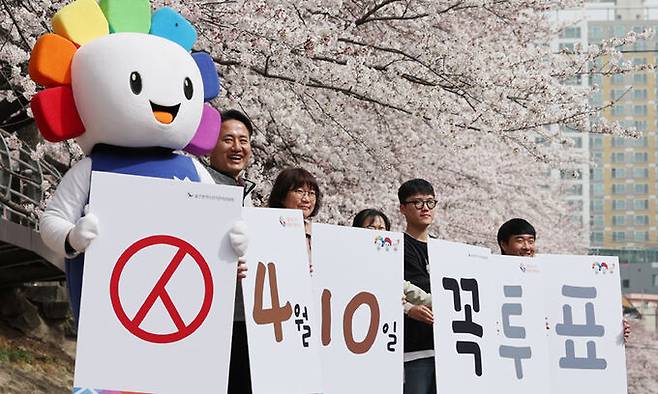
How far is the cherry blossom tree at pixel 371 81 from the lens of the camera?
7090 mm

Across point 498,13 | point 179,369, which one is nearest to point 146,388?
point 179,369

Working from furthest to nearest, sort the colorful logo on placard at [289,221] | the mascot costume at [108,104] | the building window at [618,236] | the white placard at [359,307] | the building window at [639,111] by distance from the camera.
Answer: the building window at [639,111], the building window at [618,236], the white placard at [359,307], the colorful logo on placard at [289,221], the mascot costume at [108,104]

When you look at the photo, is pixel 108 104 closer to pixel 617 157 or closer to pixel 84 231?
pixel 84 231

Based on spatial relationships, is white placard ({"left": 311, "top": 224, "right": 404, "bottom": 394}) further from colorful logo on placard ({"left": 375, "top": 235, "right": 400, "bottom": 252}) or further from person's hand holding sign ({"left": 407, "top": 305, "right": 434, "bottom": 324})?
person's hand holding sign ({"left": 407, "top": 305, "right": 434, "bottom": 324})

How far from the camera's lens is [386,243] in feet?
18.0

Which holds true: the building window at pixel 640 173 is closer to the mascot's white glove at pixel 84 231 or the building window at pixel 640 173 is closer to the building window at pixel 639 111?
the building window at pixel 639 111

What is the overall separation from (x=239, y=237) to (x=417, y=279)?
178cm

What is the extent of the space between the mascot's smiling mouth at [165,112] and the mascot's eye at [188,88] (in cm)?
9

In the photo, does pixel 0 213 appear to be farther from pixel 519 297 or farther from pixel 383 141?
pixel 519 297

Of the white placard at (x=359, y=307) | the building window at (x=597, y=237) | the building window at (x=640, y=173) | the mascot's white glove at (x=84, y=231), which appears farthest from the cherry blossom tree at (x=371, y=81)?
the building window at (x=640, y=173)

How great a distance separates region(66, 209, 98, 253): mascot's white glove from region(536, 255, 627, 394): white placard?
109 inches

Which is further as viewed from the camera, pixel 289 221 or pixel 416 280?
pixel 416 280

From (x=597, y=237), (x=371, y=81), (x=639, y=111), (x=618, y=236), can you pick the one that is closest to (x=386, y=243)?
(x=371, y=81)

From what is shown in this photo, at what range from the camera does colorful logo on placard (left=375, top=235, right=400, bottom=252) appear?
546 centimetres
